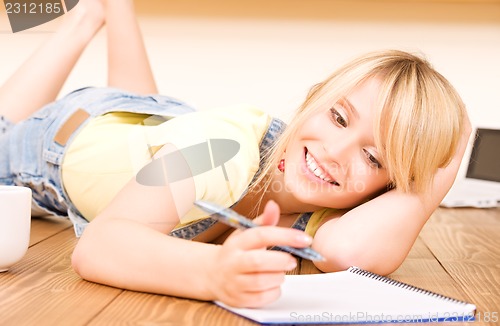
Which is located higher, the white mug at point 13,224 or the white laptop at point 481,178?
the white mug at point 13,224

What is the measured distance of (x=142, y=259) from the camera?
819 mm

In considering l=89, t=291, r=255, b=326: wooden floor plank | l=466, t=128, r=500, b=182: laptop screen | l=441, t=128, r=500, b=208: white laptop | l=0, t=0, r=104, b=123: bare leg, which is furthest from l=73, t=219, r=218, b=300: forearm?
l=466, t=128, r=500, b=182: laptop screen

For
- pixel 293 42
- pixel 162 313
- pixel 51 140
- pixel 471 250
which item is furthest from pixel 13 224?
pixel 293 42

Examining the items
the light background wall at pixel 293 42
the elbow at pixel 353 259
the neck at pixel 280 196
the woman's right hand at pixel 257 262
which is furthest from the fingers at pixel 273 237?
the light background wall at pixel 293 42

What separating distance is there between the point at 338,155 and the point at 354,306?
284 millimetres

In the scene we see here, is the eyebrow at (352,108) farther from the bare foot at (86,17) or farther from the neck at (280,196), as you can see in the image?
the bare foot at (86,17)

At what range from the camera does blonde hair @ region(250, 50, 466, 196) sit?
3.28ft

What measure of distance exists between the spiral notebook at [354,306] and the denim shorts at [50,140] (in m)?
0.63

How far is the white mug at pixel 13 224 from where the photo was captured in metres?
0.90

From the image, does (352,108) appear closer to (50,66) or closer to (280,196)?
(280,196)

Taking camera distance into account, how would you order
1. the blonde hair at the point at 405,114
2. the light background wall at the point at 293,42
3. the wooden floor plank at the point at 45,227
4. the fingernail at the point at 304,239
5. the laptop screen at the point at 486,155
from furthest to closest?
the light background wall at the point at 293,42
the laptop screen at the point at 486,155
the wooden floor plank at the point at 45,227
the blonde hair at the point at 405,114
the fingernail at the point at 304,239

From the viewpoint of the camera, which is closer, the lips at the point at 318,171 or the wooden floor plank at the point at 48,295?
the wooden floor plank at the point at 48,295

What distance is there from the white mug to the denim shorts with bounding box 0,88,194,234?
0.38 metres

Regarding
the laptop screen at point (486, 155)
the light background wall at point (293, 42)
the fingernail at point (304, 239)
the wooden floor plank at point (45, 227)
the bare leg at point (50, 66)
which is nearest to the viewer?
the fingernail at point (304, 239)
